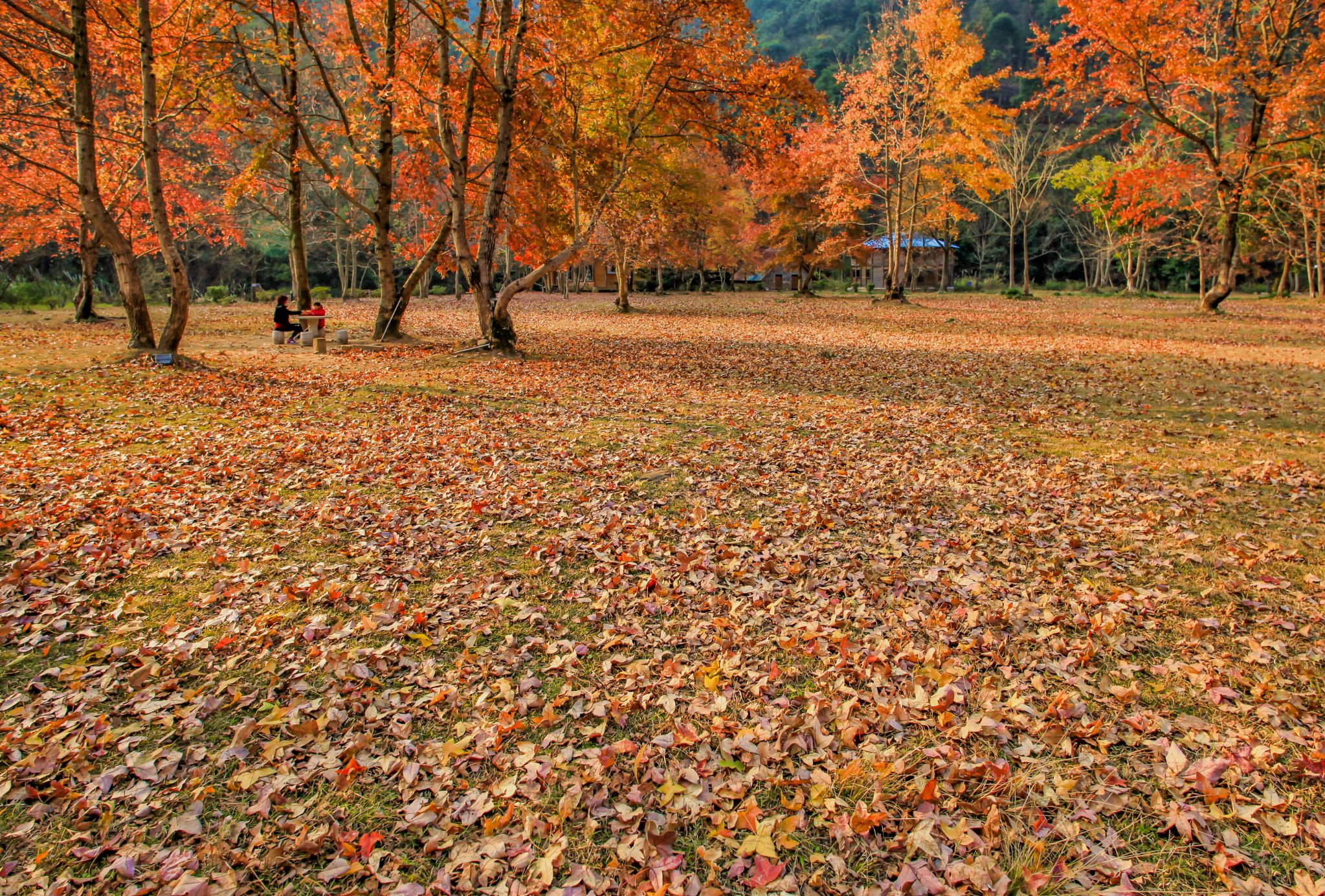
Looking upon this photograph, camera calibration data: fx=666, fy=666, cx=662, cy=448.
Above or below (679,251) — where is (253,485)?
below

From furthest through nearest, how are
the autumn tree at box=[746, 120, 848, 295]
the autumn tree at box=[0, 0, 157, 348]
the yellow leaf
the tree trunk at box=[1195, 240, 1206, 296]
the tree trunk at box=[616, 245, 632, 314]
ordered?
the tree trunk at box=[1195, 240, 1206, 296] < the tree trunk at box=[616, 245, 632, 314] < the autumn tree at box=[746, 120, 848, 295] < the autumn tree at box=[0, 0, 157, 348] < the yellow leaf

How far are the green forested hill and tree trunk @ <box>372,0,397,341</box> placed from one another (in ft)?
149

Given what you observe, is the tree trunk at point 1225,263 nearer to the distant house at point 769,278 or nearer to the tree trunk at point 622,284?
the tree trunk at point 622,284

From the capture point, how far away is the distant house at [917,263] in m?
63.1

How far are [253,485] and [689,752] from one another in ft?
20.3

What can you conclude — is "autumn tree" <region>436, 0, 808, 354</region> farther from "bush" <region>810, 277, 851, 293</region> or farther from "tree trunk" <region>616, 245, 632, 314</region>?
"bush" <region>810, 277, 851, 293</region>

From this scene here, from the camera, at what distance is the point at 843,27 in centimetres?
11481

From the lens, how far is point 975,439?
9.41m

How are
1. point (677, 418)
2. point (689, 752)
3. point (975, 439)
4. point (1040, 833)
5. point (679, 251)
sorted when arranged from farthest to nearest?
point (679, 251)
point (677, 418)
point (975, 439)
point (689, 752)
point (1040, 833)

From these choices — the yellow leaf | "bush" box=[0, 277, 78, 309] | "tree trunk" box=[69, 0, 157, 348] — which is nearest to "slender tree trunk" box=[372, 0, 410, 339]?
"tree trunk" box=[69, 0, 157, 348]

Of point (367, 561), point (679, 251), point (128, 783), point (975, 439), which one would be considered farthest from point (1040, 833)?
point (679, 251)

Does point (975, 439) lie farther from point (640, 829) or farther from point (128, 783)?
point (128, 783)

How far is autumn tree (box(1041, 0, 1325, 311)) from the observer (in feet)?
Answer: 70.1

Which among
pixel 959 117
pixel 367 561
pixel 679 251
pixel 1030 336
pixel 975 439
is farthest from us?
pixel 679 251
